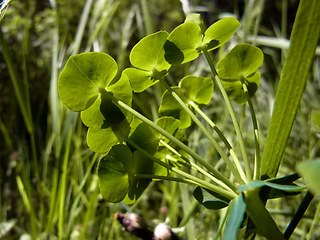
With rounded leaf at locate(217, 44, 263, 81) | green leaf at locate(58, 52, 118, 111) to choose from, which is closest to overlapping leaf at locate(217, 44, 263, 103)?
rounded leaf at locate(217, 44, 263, 81)

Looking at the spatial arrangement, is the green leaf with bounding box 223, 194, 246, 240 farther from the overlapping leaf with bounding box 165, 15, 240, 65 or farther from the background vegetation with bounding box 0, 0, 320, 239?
the background vegetation with bounding box 0, 0, 320, 239

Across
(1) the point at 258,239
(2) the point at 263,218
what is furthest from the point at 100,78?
(1) the point at 258,239

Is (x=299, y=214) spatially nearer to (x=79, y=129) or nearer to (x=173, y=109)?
(x=173, y=109)

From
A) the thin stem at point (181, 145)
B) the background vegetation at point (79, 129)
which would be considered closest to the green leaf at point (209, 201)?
the thin stem at point (181, 145)

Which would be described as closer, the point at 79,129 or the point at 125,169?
the point at 125,169

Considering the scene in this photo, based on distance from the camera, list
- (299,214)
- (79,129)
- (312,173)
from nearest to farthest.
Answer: (312,173)
(299,214)
(79,129)

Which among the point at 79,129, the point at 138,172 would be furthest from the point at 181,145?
the point at 79,129
